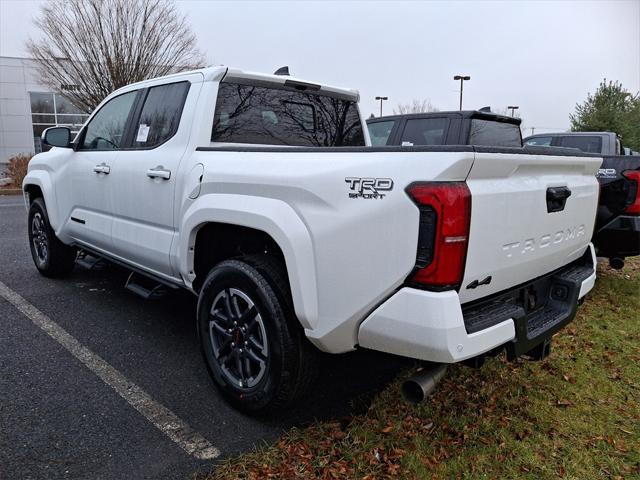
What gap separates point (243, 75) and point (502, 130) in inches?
182

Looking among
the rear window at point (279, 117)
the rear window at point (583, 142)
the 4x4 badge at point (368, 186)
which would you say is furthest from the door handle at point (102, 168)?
Result: the rear window at point (583, 142)

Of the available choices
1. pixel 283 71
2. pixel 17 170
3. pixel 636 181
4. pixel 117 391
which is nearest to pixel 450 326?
pixel 117 391

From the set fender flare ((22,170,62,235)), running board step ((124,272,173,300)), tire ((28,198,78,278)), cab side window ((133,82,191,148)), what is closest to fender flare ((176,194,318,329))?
cab side window ((133,82,191,148))

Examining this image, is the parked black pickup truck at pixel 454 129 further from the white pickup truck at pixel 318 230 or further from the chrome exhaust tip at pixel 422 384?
the chrome exhaust tip at pixel 422 384

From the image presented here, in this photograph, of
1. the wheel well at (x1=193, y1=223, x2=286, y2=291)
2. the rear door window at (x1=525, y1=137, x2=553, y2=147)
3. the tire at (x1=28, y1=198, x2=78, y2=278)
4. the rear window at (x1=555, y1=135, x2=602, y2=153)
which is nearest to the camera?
the wheel well at (x1=193, y1=223, x2=286, y2=291)

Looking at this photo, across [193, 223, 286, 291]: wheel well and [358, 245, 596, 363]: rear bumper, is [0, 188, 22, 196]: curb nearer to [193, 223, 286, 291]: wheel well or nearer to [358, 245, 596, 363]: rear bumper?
[193, 223, 286, 291]: wheel well

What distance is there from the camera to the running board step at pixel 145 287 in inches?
147

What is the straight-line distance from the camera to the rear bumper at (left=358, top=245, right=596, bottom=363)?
2.03 meters

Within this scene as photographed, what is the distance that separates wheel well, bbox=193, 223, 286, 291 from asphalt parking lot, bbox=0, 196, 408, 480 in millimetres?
761

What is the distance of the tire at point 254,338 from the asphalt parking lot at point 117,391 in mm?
216

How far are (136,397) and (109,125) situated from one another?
8.19 ft

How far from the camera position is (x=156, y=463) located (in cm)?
248

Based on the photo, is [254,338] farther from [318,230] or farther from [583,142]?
[583,142]

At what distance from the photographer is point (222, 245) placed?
10.6 ft
